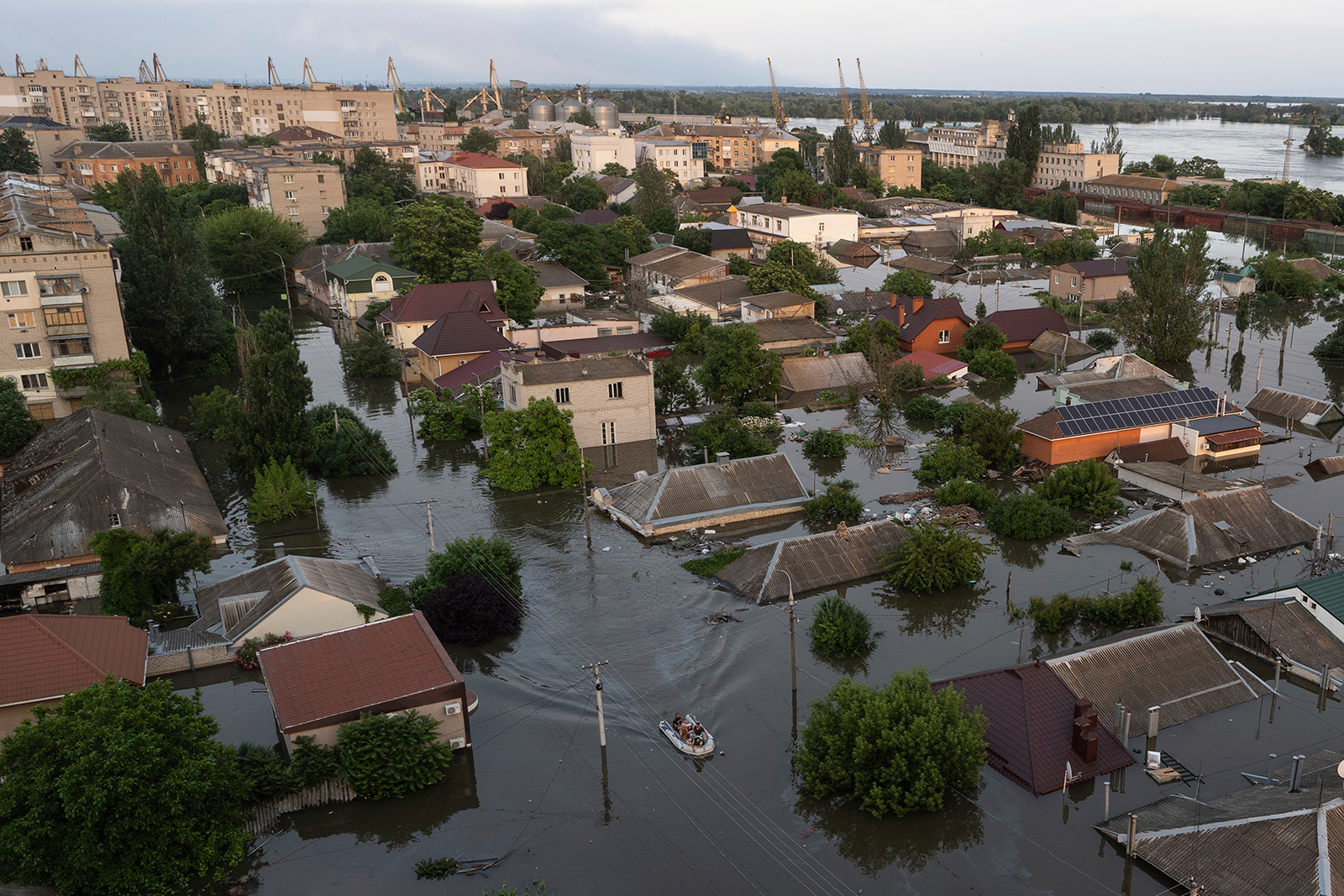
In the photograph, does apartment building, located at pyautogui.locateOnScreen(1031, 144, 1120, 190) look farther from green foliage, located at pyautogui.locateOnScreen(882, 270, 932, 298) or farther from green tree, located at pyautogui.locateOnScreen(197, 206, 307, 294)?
green tree, located at pyautogui.locateOnScreen(197, 206, 307, 294)

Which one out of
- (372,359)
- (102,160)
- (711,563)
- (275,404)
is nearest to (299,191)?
(102,160)

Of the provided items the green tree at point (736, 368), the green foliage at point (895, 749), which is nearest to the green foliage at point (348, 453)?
the green tree at point (736, 368)

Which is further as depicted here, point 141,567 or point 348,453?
point 348,453

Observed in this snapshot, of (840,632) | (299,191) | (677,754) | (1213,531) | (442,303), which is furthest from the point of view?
(299,191)

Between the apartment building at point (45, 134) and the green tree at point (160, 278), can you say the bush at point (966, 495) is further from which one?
the apartment building at point (45, 134)

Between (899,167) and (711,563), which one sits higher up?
(899,167)

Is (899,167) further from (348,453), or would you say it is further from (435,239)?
(348,453)

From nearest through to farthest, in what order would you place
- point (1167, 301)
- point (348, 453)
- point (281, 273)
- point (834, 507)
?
point (834, 507)
point (348, 453)
point (1167, 301)
point (281, 273)
